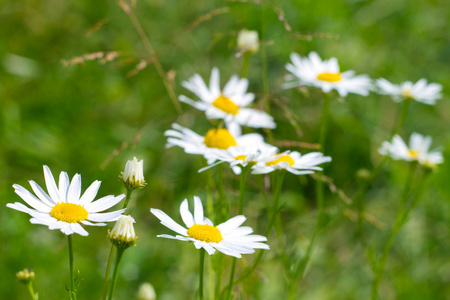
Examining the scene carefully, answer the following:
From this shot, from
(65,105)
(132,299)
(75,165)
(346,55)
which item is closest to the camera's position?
(132,299)

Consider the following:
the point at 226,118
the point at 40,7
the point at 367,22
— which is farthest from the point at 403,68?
the point at 40,7

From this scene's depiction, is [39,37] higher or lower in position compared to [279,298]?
higher

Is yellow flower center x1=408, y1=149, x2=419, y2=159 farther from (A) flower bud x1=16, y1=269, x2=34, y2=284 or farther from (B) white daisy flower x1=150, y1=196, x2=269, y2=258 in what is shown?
(A) flower bud x1=16, y1=269, x2=34, y2=284

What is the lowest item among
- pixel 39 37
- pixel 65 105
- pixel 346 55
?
pixel 346 55

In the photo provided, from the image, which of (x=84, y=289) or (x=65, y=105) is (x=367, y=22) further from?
(x=84, y=289)

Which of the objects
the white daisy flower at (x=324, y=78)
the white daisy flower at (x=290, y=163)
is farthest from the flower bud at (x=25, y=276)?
the white daisy flower at (x=324, y=78)

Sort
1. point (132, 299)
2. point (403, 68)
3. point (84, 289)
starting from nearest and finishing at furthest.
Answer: point (84, 289), point (132, 299), point (403, 68)

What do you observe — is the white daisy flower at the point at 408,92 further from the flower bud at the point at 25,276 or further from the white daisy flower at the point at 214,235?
the flower bud at the point at 25,276

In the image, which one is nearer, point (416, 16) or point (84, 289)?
point (84, 289)
